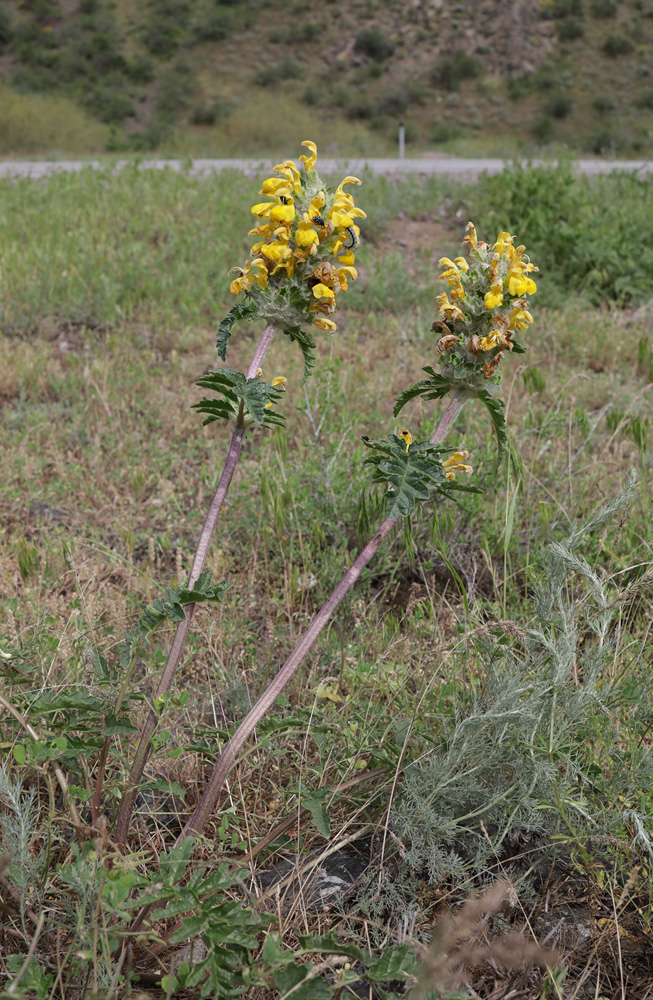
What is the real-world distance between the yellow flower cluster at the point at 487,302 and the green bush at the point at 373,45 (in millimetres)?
31924

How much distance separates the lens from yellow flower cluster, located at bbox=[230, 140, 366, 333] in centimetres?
146

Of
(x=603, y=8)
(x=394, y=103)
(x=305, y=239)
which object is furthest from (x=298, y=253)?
(x=603, y=8)

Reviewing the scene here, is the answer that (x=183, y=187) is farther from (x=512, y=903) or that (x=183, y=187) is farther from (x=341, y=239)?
(x=512, y=903)

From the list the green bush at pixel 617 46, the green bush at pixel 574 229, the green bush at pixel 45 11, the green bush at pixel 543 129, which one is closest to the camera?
the green bush at pixel 574 229

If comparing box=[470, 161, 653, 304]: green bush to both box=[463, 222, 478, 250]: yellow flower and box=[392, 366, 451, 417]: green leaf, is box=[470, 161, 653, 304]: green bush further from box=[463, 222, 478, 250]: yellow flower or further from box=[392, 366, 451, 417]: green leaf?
box=[392, 366, 451, 417]: green leaf

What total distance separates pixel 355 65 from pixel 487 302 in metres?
31.5

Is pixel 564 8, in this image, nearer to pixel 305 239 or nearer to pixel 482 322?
pixel 482 322

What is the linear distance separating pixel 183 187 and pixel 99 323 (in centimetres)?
318

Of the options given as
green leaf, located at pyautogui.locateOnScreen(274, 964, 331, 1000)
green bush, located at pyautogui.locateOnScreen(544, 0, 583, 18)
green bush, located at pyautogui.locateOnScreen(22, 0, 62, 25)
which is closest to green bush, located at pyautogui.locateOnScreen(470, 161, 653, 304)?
green leaf, located at pyautogui.locateOnScreen(274, 964, 331, 1000)

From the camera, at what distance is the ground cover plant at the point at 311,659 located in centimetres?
133

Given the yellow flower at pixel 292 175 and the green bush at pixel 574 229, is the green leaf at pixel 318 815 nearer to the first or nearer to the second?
the yellow flower at pixel 292 175

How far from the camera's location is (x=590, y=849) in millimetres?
1606

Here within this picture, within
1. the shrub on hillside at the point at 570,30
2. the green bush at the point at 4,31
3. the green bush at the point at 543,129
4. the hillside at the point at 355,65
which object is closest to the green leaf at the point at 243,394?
the hillside at the point at 355,65

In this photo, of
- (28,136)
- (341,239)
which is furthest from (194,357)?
(28,136)
